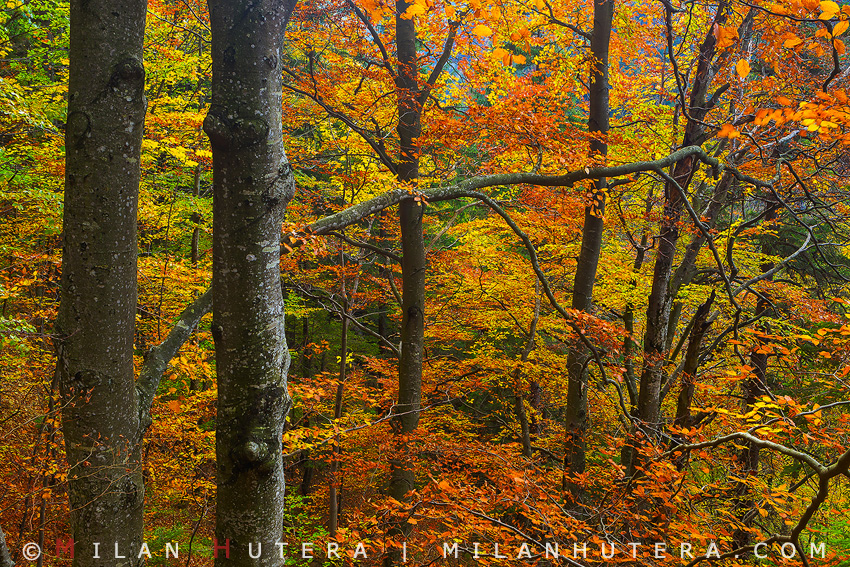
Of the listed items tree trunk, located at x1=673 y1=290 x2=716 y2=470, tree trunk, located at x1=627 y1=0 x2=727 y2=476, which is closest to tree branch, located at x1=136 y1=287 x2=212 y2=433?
tree trunk, located at x1=627 y1=0 x2=727 y2=476

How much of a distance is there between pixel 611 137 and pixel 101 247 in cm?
570

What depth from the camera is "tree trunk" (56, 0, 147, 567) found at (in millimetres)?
2377

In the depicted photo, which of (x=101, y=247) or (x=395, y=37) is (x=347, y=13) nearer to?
(x=395, y=37)

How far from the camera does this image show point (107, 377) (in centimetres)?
257

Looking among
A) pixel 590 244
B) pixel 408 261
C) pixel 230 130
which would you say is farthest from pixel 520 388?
pixel 230 130

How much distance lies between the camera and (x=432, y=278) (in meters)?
11.6

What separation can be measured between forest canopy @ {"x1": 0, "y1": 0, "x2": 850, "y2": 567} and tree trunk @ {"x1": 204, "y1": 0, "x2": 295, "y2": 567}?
0.01 m

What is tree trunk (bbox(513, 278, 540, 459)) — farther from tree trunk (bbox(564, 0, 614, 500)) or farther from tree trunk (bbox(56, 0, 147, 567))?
tree trunk (bbox(56, 0, 147, 567))

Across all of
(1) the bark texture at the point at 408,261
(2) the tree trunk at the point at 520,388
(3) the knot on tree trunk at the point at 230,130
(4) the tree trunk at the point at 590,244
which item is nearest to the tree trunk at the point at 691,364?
(4) the tree trunk at the point at 590,244

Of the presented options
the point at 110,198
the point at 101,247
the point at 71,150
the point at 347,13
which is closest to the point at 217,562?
the point at 101,247

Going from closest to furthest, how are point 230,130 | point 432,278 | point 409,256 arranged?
point 230,130 < point 409,256 < point 432,278

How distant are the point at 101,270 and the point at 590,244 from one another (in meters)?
5.37

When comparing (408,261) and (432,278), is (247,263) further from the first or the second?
(432,278)

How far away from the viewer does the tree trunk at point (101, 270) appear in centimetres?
238
